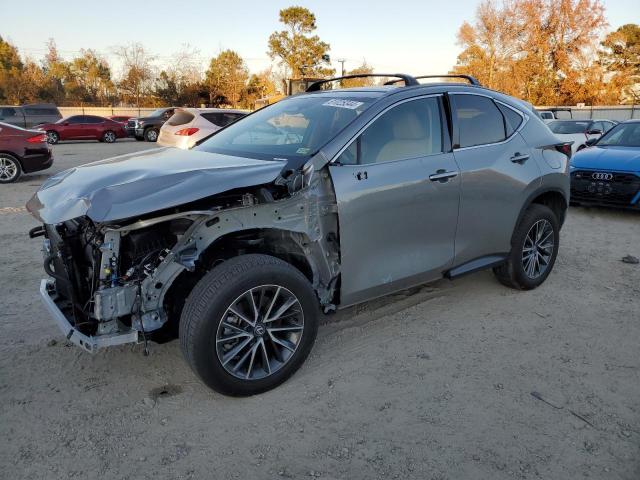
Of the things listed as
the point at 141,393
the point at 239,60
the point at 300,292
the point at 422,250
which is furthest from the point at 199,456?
the point at 239,60

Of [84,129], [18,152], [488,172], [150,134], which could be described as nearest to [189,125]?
[18,152]

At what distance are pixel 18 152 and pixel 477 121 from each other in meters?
10.2

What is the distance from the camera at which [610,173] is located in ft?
25.6

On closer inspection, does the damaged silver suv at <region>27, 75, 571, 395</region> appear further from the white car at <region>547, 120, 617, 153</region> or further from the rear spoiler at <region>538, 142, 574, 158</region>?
the white car at <region>547, 120, 617, 153</region>

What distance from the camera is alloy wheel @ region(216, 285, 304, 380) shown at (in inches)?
116

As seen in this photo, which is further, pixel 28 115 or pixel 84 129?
pixel 28 115

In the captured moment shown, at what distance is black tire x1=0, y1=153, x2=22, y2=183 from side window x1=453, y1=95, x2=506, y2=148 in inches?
401

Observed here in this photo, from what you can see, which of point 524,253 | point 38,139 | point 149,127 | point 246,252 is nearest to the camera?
point 246,252

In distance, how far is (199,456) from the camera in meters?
2.58

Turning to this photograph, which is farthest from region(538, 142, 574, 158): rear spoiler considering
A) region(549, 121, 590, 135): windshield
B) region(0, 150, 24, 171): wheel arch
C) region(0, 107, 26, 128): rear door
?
region(0, 107, 26, 128): rear door

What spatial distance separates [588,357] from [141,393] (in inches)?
121

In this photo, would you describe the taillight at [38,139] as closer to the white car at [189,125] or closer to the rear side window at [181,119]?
the white car at [189,125]

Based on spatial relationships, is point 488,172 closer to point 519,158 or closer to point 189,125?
point 519,158

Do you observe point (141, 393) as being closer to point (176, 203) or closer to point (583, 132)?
point (176, 203)
